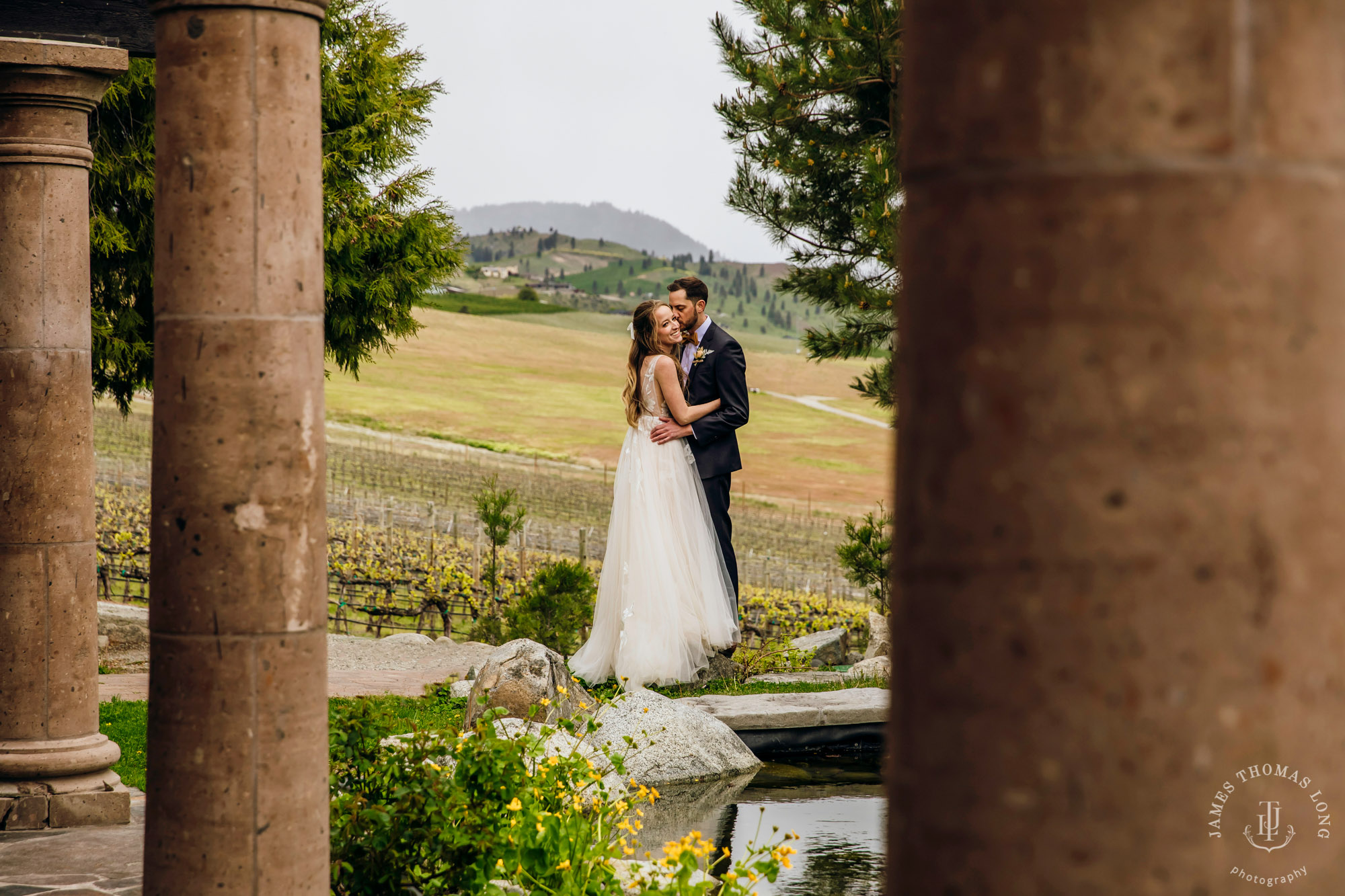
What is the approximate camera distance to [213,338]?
2830 mm

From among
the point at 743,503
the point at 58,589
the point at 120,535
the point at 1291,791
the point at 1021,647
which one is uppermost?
the point at 1021,647

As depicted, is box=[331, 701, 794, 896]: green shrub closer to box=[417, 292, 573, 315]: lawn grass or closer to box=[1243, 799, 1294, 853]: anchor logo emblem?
box=[1243, 799, 1294, 853]: anchor logo emblem

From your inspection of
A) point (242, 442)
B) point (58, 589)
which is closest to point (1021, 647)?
point (242, 442)

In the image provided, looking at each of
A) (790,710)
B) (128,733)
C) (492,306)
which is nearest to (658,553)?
(790,710)

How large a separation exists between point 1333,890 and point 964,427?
0.67 meters

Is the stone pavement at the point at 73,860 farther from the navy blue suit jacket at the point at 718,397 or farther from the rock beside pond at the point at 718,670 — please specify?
the navy blue suit jacket at the point at 718,397

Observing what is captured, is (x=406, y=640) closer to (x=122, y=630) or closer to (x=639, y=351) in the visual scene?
(x=122, y=630)

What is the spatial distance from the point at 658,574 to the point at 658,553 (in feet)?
0.49

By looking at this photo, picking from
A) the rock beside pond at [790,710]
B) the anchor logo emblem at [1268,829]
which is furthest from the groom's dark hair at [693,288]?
the anchor logo emblem at [1268,829]

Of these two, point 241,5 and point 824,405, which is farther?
point 824,405

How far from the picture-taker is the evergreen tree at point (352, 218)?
1297cm

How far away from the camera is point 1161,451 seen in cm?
130

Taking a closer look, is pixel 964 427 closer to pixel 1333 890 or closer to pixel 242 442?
pixel 1333 890

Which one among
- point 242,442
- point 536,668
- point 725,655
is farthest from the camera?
point 725,655
